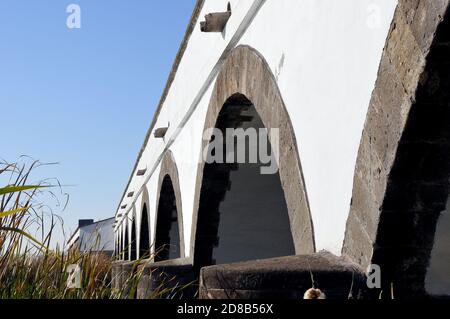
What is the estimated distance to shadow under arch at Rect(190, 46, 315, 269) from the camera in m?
3.30

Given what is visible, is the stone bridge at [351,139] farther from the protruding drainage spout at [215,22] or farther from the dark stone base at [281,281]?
the protruding drainage spout at [215,22]

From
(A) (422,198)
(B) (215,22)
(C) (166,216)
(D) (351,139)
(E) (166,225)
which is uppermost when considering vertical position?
(B) (215,22)

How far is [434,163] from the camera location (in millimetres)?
2484

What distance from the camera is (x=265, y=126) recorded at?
12.6ft

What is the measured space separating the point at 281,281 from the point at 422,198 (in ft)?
1.97

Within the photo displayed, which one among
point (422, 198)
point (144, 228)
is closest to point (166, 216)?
point (144, 228)

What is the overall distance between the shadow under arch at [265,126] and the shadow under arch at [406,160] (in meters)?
0.52

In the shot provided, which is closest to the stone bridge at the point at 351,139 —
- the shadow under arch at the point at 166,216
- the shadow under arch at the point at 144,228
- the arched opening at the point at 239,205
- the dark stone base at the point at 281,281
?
the dark stone base at the point at 281,281

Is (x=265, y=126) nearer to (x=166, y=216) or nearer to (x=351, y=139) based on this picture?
(x=351, y=139)

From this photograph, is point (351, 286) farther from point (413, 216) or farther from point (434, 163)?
point (434, 163)

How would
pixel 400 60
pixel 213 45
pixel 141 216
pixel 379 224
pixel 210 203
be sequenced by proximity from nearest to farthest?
pixel 400 60
pixel 379 224
pixel 213 45
pixel 210 203
pixel 141 216

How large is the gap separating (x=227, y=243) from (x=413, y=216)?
4164mm
